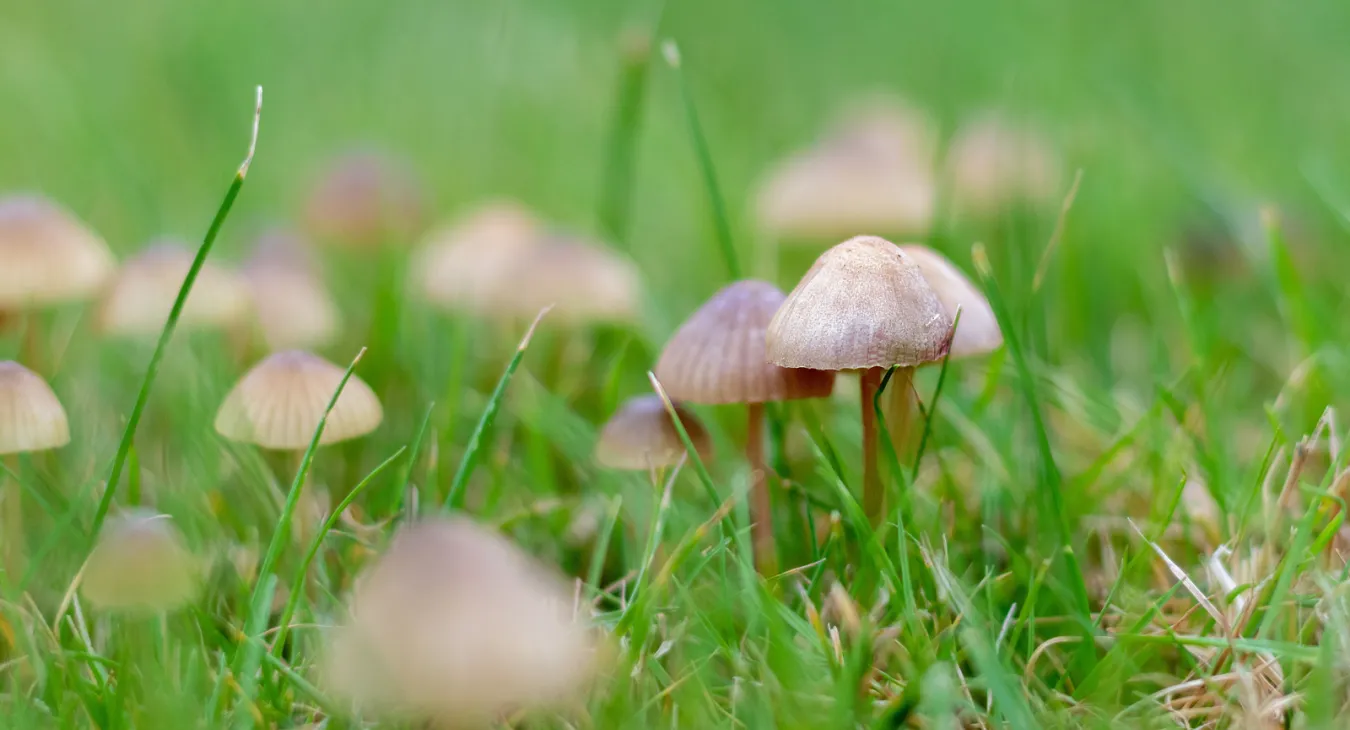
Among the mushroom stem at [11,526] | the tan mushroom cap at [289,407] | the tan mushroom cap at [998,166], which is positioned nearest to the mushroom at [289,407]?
the tan mushroom cap at [289,407]

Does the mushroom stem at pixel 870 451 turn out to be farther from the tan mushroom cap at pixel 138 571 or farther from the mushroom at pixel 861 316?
the tan mushroom cap at pixel 138 571

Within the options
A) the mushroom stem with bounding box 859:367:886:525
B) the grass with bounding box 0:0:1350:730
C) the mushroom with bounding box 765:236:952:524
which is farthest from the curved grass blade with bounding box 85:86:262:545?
the mushroom stem with bounding box 859:367:886:525

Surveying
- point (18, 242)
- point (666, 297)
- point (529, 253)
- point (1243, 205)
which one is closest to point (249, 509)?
point (18, 242)

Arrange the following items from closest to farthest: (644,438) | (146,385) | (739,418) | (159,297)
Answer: (146,385)
(644,438)
(159,297)
(739,418)

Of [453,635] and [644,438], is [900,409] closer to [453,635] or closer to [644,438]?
[644,438]

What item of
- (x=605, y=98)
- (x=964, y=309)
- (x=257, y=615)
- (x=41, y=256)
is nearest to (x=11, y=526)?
(x=41, y=256)

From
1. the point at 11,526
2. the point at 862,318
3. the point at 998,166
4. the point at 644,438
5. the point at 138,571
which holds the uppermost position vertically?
the point at 998,166
